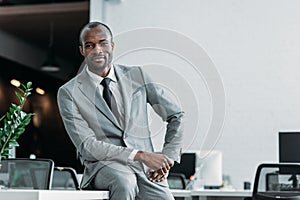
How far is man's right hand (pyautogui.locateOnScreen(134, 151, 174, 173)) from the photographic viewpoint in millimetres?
2121

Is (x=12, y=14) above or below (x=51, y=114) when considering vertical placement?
above

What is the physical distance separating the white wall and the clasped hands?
14.3 ft

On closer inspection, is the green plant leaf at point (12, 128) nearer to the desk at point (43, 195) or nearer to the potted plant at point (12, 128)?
the potted plant at point (12, 128)

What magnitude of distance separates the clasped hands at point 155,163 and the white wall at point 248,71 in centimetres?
435

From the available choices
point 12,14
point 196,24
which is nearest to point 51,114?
point 12,14

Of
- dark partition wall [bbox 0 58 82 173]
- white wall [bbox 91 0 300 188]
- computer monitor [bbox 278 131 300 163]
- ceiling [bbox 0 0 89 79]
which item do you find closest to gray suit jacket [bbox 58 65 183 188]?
computer monitor [bbox 278 131 300 163]

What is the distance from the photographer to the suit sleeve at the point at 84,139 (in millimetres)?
2102

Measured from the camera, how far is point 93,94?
2217 mm

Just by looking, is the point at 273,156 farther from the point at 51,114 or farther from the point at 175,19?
the point at 51,114

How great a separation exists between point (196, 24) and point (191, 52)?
437 mm

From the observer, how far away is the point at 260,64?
6.78 meters

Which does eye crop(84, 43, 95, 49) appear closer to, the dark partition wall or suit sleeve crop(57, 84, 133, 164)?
suit sleeve crop(57, 84, 133, 164)

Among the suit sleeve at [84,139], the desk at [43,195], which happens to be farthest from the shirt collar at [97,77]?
the desk at [43,195]

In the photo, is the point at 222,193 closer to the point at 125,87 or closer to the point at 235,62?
the point at 235,62
